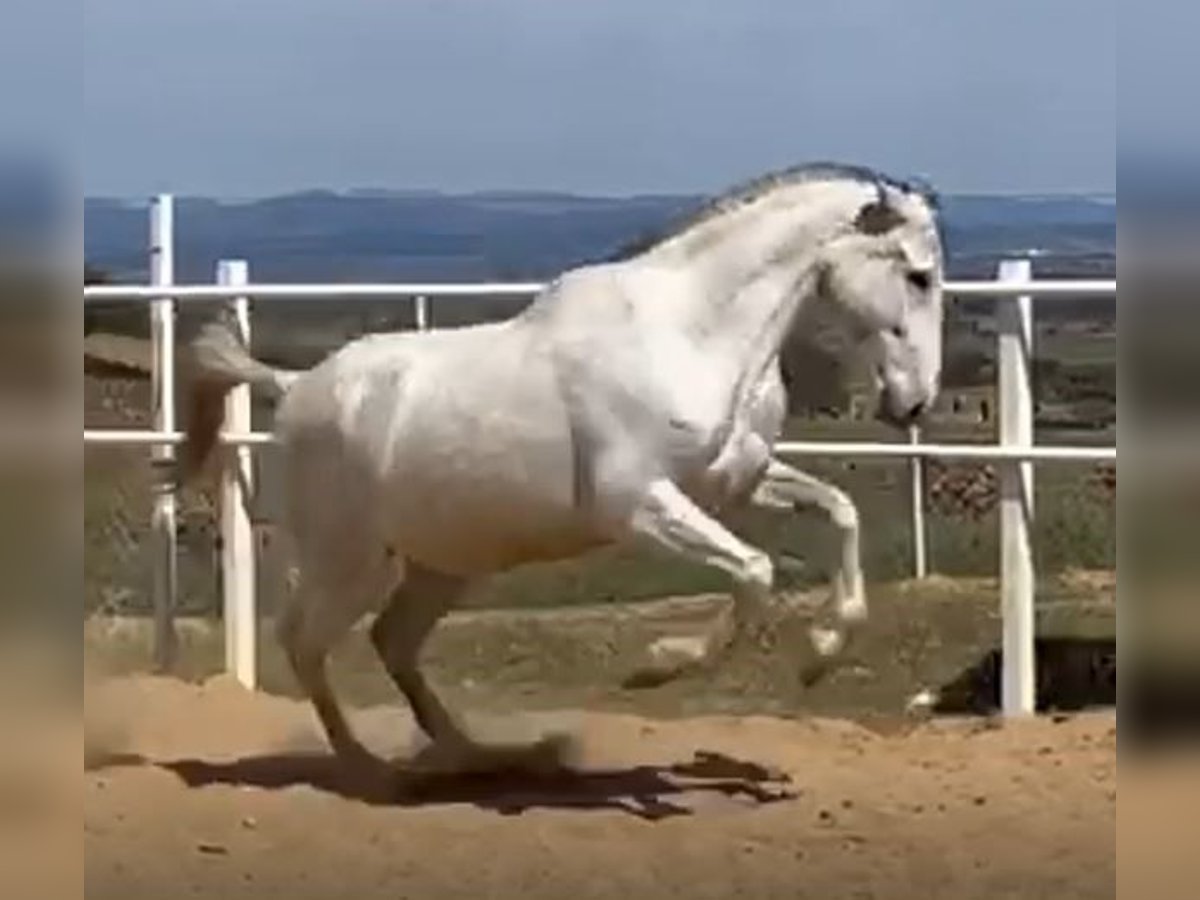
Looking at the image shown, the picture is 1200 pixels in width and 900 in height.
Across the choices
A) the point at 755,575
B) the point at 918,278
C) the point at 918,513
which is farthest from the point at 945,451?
the point at 918,513

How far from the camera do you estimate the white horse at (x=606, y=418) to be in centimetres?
623

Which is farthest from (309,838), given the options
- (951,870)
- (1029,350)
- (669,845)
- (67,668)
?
(67,668)

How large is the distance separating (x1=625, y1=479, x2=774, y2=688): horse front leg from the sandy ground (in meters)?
0.36

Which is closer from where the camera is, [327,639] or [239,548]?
[327,639]

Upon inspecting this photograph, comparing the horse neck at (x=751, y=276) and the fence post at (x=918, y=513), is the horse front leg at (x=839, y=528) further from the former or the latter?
the fence post at (x=918, y=513)

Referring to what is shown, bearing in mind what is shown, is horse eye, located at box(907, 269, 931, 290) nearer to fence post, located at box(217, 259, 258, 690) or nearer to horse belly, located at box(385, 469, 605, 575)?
horse belly, located at box(385, 469, 605, 575)

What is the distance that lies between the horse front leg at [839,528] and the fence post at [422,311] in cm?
193

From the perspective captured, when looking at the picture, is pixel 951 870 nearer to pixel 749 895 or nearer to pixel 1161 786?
pixel 749 895

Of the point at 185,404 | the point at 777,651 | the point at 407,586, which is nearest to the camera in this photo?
the point at 407,586

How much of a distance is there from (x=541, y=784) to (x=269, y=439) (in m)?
1.69

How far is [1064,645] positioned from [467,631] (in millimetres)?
2904

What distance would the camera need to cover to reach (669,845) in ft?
19.3

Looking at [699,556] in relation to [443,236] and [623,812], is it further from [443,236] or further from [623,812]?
[443,236]

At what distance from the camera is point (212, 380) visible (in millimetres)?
7320
